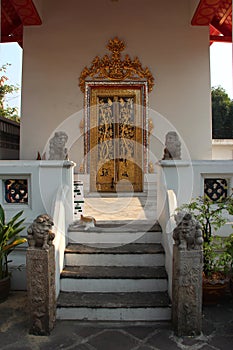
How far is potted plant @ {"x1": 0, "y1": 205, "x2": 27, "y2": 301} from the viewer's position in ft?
12.1

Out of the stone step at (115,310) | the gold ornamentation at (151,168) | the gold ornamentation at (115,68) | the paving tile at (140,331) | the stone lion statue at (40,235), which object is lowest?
the paving tile at (140,331)

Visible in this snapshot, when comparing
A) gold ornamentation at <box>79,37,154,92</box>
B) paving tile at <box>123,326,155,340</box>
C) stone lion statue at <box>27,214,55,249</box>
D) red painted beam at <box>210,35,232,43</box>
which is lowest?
paving tile at <box>123,326,155,340</box>

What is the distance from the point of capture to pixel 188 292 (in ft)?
9.80

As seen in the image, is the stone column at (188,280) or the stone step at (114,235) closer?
the stone column at (188,280)

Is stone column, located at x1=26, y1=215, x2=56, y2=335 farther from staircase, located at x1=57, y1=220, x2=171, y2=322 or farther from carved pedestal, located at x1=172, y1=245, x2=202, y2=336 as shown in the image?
carved pedestal, located at x1=172, y1=245, x2=202, y2=336

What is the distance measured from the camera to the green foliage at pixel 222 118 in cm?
2421

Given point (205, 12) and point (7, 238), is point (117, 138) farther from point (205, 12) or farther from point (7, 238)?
point (7, 238)

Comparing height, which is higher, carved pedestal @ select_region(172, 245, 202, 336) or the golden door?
the golden door

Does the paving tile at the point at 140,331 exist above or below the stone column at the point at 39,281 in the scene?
below

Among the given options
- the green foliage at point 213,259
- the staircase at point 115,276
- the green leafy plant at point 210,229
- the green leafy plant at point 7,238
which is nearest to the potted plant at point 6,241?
the green leafy plant at point 7,238

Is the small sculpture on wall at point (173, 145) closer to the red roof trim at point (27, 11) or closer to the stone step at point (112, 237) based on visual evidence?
the stone step at point (112, 237)

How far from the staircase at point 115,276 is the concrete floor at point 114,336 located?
0.41 feet

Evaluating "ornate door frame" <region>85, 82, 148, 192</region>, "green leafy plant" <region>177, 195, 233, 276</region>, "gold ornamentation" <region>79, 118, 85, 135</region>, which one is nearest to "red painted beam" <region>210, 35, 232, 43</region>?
"ornate door frame" <region>85, 82, 148, 192</region>

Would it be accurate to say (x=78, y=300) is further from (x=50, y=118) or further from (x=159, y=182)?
(x=50, y=118)
